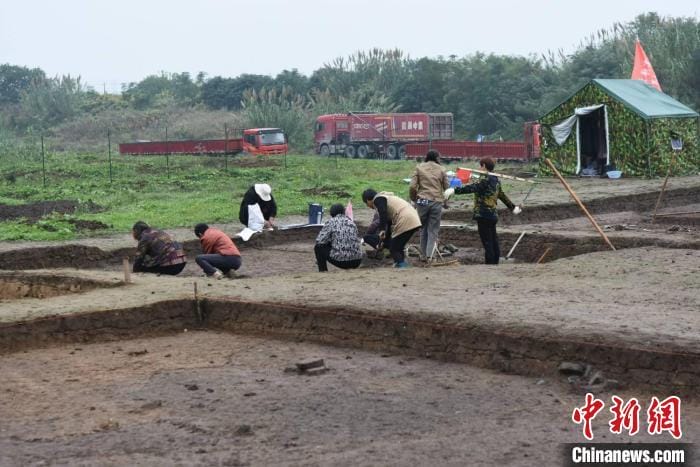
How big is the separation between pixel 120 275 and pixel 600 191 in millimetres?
15171

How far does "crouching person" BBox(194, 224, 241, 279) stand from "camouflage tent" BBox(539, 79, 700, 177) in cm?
1807

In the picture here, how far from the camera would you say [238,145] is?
48562 millimetres

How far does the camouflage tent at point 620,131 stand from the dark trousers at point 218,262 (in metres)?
18.1

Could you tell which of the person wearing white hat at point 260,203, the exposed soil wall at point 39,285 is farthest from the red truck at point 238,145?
the exposed soil wall at point 39,285

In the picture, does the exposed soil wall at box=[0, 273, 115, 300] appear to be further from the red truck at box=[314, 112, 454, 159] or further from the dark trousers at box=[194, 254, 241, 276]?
the red truck at box=[314, 112, 454, 159]

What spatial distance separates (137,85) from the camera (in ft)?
336

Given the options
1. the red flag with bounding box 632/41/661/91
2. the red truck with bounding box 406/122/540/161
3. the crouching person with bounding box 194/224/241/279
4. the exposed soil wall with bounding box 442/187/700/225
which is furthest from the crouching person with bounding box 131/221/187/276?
the red truck with bounding box 406/122/540/161

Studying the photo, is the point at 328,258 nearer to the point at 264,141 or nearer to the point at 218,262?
the point at 218,262

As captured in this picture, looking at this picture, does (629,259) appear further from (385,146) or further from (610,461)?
(385,146)

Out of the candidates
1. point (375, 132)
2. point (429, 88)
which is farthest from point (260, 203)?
point (429, 88)

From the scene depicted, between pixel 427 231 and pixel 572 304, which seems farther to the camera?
pixel 427 231

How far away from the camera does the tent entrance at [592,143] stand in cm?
A: 3158

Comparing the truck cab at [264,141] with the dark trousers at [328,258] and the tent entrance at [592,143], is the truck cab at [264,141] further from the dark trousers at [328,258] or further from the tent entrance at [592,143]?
the dark trousers at [328,258]

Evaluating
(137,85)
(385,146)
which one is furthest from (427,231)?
(137,85)
